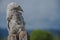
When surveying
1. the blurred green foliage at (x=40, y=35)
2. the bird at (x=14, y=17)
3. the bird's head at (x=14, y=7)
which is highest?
the bird's head at (x=14, y=7)

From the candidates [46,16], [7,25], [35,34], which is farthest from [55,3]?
[7,25]

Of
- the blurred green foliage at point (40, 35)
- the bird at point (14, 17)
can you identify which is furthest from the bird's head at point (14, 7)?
the blurred green foliage at point (40, 35)

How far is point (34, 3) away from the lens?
2701 mm

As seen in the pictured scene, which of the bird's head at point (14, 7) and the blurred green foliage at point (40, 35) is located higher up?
the bird's head at point (14, 7)

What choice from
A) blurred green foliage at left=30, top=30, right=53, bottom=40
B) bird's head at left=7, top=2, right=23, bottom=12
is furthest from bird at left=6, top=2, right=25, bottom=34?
blurred green foliage at left=30, top=30, right=53, bottom=40

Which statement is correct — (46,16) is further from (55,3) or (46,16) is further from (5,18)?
(5,18)

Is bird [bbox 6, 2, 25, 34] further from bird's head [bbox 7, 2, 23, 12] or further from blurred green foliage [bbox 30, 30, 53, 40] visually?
blurred green foliage [bbox 30, 30, 53, 40]

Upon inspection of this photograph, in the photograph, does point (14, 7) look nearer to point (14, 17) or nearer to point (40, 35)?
point (14, 17)

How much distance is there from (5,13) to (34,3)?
316 millimetres

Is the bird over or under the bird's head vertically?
under

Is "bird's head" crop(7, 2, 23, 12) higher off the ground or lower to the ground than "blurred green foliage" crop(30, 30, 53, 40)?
higher

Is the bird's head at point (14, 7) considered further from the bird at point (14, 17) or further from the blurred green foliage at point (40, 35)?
the blurred green foliage at point (40, 35)

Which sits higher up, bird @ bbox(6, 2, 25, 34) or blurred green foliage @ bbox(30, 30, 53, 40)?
bird @ bbox(6, 2, 25, 34)

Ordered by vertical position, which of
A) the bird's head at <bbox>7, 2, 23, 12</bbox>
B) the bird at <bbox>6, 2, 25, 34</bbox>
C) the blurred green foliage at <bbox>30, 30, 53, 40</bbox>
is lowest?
the blurred green foliage at <bbox>30, 30, 53, 40</bbox>
